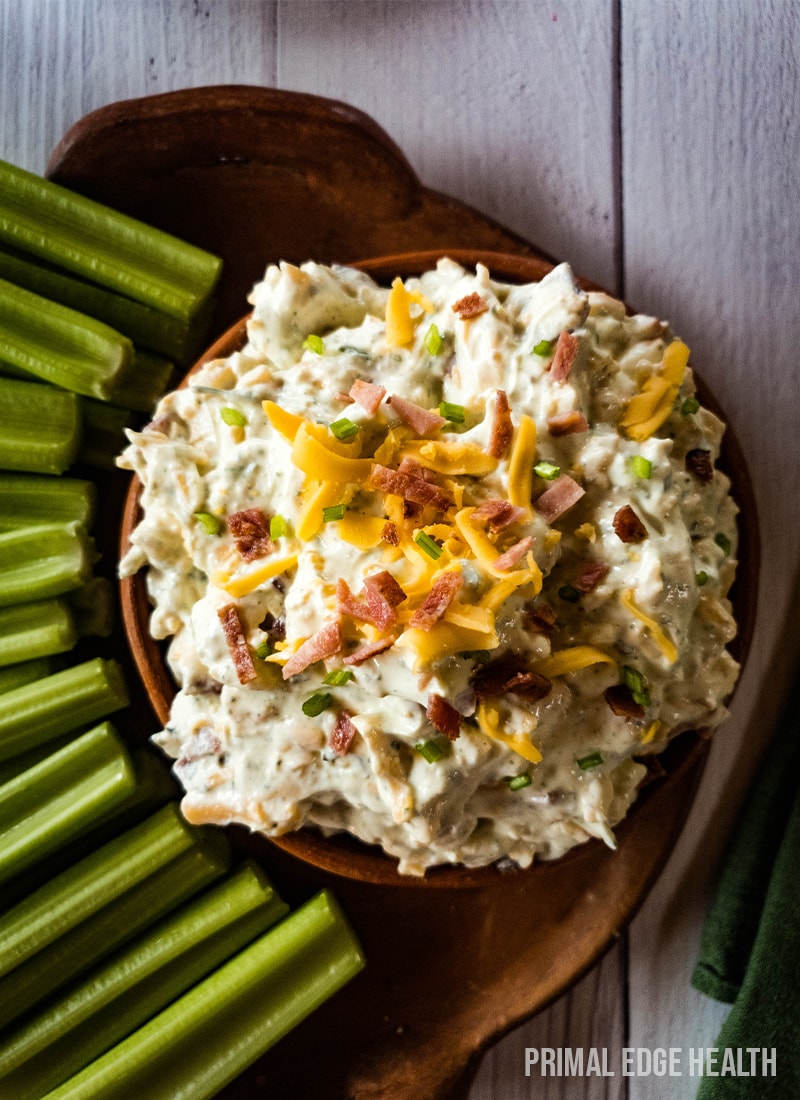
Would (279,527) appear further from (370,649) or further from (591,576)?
(591,576)

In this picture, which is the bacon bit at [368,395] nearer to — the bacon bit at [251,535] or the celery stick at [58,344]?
the bacon bit at [251,535]

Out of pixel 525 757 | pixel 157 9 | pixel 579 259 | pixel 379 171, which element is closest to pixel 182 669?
pixel 525 757

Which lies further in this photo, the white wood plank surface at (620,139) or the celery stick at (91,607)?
the white wood plank surface at (620,139)

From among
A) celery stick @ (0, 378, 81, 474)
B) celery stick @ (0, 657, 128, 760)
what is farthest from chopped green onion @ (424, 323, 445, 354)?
celery stick @ (0, 657, 128, 760)

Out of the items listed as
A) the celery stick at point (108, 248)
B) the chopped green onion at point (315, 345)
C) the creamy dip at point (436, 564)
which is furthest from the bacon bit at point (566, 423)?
the celery stick at point (108, 248)

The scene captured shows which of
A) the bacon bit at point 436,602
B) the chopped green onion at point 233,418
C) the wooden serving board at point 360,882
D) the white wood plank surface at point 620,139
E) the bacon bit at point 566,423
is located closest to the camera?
the bacon bit at point 436,602

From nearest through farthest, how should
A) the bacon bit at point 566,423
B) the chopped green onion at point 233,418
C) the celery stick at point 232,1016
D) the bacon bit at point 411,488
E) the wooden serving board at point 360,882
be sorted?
1. the bacon bit at point 411,488
2. the bacon bit at point 566,423
3. the chopped green onion at point 233,418
4. the celery stick at point 232,1016
5. the wooden serving board at point 360,882

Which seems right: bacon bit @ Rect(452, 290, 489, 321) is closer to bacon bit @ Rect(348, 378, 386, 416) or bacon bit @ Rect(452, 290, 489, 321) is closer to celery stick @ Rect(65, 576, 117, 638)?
bacon bit @ Rect(348, 378, 386, 416)

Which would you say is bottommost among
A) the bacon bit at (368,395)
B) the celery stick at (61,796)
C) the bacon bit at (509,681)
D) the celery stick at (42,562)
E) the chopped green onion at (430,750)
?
the celery stick at (61,796)
